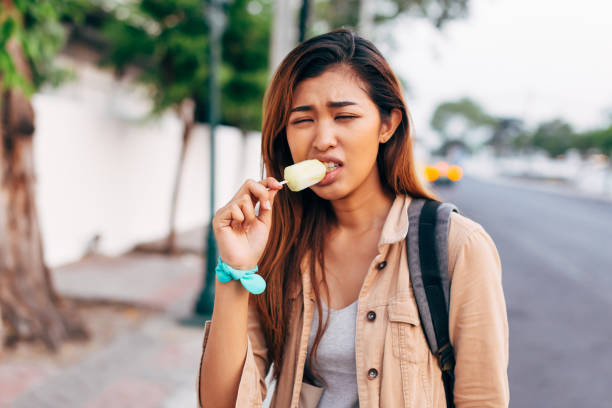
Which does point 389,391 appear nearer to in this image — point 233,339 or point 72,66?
point 233,339

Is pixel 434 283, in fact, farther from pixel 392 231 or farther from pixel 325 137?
pixel 325 137

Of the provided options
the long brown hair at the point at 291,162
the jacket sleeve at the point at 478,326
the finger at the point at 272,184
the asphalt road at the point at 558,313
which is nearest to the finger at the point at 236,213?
the finger at the point at 272,184

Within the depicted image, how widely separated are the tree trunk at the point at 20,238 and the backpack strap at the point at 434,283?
13.4 feet

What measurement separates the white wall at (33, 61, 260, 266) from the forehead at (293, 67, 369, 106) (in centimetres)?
695

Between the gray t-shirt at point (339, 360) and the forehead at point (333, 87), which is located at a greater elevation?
the forehead at point (333, 87)

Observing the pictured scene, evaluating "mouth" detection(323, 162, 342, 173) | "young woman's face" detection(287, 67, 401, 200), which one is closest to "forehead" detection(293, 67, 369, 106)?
"young woman's face" detection(287, 67, 401, 200)

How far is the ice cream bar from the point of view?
1.54 meters

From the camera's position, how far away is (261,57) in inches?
333

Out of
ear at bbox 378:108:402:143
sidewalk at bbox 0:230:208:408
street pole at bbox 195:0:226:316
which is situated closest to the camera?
ear at bbox 378:108:402:143

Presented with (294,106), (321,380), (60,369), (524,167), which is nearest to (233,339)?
(321,380)

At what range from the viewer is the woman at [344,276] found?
56.7 inches

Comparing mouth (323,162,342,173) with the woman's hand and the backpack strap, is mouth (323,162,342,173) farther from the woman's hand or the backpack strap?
the backpack strap

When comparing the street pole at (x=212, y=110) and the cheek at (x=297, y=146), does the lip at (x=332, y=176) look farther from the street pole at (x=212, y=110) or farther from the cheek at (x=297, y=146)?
the street pole at (x=212, y=110)

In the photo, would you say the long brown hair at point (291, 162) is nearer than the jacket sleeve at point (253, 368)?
No
